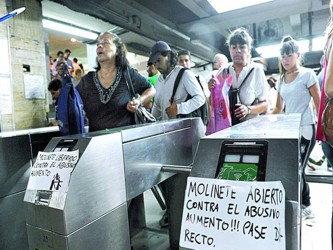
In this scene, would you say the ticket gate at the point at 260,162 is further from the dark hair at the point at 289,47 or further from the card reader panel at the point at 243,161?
the dark hair at the point at 289,47

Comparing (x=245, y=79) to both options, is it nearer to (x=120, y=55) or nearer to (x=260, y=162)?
(x=120, y=55)

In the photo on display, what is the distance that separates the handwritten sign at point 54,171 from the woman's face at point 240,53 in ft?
4.49

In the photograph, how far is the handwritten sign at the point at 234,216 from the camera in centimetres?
60

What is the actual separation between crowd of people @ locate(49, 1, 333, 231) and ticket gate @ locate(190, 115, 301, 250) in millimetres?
843

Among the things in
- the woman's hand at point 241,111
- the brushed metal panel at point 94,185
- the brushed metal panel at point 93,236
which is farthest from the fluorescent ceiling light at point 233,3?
the brushed metal panel at point 93,236

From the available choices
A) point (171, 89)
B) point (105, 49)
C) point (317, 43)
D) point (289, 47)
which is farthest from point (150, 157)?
point (317, 43)

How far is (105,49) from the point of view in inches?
63.0

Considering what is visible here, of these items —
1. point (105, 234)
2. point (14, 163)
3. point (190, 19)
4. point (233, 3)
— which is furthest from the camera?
point (190, 19)

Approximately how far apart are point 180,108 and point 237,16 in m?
2.94

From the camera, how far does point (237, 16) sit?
420 centimetres

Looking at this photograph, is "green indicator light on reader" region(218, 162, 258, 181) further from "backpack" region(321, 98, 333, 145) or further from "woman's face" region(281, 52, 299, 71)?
"woman's face" region(281, 52, 299, 71)

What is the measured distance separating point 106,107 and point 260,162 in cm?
105

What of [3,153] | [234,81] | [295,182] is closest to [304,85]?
[234,81]

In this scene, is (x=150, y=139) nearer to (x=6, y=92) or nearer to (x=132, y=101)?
(x=132, y=101)
